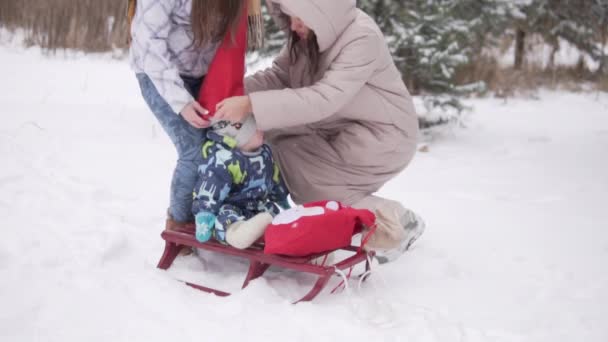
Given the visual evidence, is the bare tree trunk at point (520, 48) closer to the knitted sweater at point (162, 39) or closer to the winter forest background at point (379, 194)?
the winter forest background at point (379, 194)

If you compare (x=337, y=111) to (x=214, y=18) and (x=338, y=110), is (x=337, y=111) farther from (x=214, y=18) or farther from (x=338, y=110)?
(x=214, y=18)

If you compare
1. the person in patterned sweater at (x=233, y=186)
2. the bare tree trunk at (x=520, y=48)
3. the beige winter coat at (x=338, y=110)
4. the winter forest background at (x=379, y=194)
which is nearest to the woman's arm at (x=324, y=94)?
the beige winter coat at (x=338, y=110)

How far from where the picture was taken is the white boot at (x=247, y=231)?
2375 millimetres

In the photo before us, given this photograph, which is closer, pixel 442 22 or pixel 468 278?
pixel 468 278

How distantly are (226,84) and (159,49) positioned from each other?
0.93 feet

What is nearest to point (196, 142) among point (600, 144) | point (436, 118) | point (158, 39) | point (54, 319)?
point (158, 39)

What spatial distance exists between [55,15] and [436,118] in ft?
15.2

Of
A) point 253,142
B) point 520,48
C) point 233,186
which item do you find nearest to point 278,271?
point 233,186

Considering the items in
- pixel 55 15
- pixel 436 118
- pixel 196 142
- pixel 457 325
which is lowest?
pixel 55 15

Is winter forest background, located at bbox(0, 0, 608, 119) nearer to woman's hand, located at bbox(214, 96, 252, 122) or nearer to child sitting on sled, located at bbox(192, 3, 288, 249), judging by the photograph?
child sitting on sled, located at bbox(192, 3, 288, 249)

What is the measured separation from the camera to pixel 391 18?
16.1 ft

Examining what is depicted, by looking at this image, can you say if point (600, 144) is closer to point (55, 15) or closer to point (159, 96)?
point (159, 96)

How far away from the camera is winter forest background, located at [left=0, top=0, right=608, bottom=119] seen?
16.2ft

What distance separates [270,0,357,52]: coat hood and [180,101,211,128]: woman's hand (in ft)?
1.67
